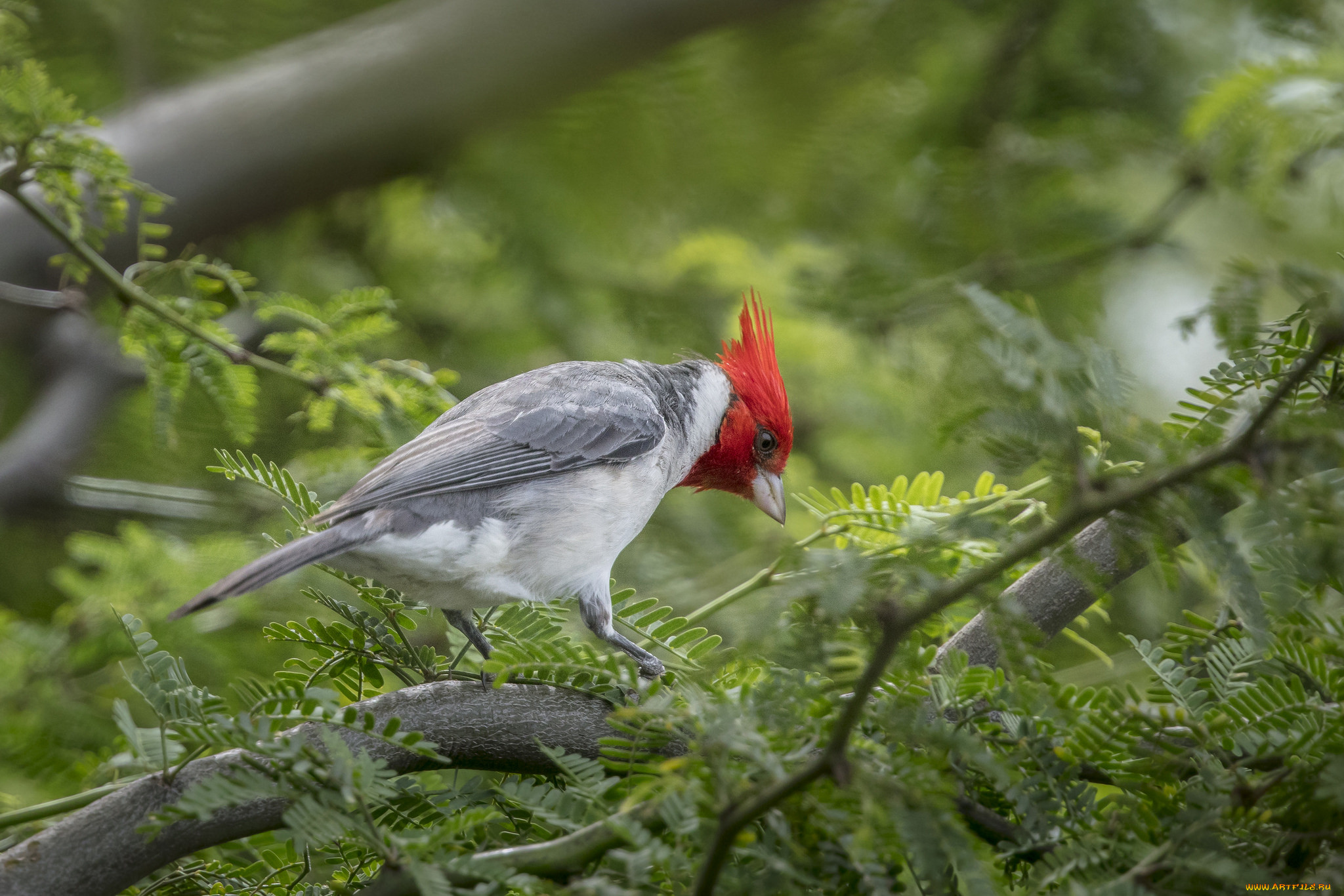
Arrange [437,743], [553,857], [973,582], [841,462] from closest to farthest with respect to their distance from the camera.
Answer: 1. [973,582]
2. [553,857]
3. [437,743]
4. [841,462]

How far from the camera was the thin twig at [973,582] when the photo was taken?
116cm

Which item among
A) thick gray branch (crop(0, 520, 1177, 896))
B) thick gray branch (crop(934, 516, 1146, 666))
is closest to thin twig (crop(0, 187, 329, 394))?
thick gray branch (crop(0, 520, 1177, 896))

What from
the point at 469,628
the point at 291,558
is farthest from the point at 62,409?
the point at 291,558

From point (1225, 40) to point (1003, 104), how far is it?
5.89ft

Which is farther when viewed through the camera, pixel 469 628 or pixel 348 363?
pixel 348 363

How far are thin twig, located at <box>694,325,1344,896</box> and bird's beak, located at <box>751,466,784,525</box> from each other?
2619 millimetres

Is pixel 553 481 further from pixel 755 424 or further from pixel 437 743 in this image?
pixel 437 743

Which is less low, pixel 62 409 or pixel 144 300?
pixel 144 300

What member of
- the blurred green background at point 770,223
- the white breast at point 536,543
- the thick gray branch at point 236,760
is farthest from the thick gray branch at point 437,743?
the blurred green background at point 770,223

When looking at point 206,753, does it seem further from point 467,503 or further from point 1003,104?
point 1003,104

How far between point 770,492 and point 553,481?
109 cm

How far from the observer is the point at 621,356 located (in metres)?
5.45

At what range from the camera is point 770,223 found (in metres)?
6.44

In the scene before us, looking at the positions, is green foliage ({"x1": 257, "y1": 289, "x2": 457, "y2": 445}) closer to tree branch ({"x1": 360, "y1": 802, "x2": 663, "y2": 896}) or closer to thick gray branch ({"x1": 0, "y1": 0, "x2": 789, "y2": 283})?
tree branch ({"x1": 360, "y1": 802, "x2": 663, "y2": 896})
